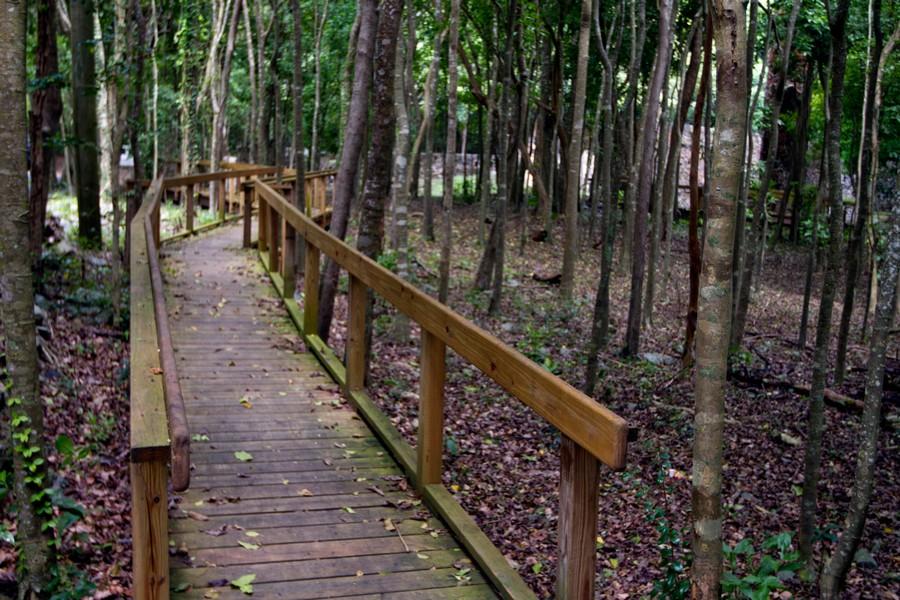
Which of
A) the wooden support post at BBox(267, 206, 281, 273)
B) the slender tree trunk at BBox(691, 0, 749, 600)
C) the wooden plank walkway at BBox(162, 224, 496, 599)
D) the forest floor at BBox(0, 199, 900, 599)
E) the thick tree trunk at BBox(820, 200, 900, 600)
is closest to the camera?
the slender tree trunk at BBox(691, 0, 749, 600)

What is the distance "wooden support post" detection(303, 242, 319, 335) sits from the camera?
8078 mm

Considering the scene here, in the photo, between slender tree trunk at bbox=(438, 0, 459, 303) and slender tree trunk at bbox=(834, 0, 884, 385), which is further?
slender tree trunk at bbox=(438, 0, 459, 303)

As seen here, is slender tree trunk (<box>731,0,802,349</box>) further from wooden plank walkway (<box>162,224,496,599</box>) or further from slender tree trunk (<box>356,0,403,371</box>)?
wooden plank walkway (<box>162,224,496,599</box>)

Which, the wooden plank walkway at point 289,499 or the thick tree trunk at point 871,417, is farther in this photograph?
the thick tree trunk at point 871,417

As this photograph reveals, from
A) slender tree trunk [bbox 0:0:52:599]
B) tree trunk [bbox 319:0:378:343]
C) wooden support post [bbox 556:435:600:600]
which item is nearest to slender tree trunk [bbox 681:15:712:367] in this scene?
tree trunk [bbox 319:0:378:343]

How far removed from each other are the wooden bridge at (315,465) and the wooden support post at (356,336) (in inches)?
0.6

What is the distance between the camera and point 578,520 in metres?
3.30

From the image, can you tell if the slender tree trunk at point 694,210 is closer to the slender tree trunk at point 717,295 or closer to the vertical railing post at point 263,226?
the vertical railing post at point 263,226

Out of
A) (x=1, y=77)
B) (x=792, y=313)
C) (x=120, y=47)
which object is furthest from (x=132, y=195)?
(x=792, y=313)

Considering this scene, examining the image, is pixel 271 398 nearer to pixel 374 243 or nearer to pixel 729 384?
pixel 374 243

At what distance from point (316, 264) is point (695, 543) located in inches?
199

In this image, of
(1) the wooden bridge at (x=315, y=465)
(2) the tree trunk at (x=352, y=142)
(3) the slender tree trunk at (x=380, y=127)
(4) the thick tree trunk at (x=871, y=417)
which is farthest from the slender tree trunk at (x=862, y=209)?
(1) the wooden bridge at (x=315, y=465)

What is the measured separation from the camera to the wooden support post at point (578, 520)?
10.7 feet

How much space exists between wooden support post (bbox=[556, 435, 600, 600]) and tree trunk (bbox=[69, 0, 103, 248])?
10.1m
